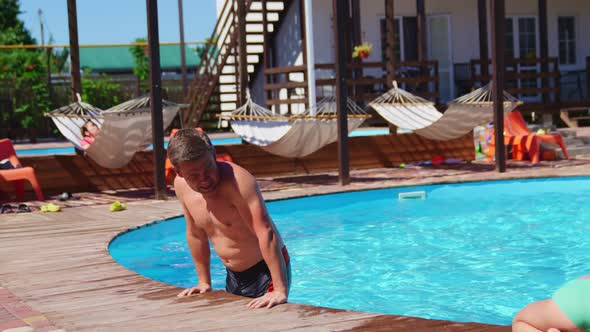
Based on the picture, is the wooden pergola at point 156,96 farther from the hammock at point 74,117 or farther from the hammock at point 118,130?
the hammock at point 74,117

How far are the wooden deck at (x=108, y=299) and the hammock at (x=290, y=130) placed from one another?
344 centimetres

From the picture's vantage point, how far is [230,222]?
→ 13.1ft

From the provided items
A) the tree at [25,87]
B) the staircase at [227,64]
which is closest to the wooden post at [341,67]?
the staircase at [227,64]

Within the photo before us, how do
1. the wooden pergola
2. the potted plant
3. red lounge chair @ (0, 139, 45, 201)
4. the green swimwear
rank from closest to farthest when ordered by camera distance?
the green swimwear → the wooden pergola → red lounge chair @ (0, 139, 45, 201) → the potted plant

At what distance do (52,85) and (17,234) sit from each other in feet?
50.4

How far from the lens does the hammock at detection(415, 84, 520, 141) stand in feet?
38.7

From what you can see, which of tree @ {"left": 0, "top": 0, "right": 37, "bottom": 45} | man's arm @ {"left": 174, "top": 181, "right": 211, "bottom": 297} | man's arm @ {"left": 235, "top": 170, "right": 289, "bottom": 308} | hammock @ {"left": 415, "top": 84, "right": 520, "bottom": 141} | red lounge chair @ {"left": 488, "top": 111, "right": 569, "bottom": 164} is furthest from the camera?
tree @ {"left": 0, "top": 0, "right": 37, "bottom": 45}

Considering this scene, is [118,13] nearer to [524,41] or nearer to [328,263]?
[524,41]

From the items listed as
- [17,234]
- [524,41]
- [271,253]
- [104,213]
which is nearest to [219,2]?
[524,41]

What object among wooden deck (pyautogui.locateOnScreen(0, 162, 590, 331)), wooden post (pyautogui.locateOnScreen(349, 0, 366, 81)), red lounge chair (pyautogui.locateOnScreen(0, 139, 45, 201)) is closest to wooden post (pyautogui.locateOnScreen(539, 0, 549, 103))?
wooden post (pyautogui.locateOnScreen(349, 0, 366, 81))

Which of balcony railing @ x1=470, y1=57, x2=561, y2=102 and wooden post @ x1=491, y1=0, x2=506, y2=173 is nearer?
wooden post @ x1=491, y1=0, x2=506, y2=173

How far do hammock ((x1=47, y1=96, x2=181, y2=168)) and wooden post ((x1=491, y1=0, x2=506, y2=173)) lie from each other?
4083mm

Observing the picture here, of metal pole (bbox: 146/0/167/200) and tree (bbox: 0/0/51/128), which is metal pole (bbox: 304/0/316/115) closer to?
metal pole (bbox: 146/0/167/200)

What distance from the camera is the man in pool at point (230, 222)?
3578 millimetres
